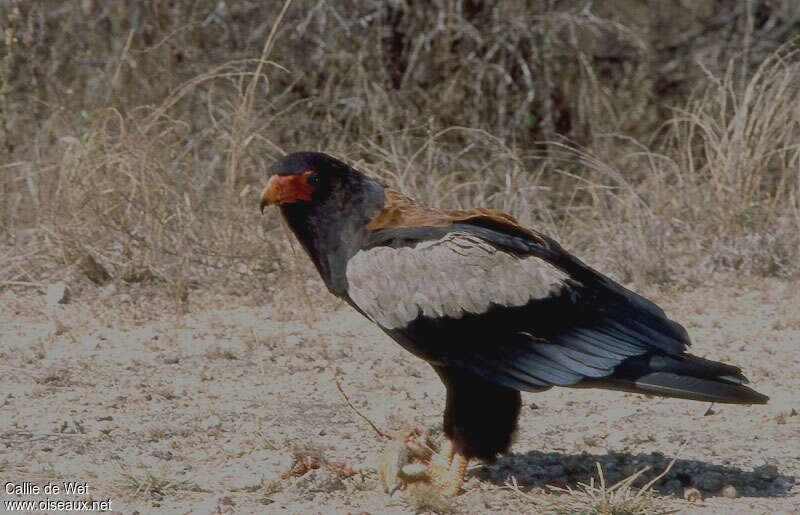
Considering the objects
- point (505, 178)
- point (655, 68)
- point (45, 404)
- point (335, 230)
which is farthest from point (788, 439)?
point (655, 68)

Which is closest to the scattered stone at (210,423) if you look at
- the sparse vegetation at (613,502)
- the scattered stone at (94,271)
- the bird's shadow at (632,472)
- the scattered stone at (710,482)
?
the bird's shadow at (632,472)

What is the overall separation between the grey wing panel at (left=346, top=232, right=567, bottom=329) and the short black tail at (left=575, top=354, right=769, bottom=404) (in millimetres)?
351

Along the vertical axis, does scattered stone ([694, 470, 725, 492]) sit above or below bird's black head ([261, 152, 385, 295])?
below

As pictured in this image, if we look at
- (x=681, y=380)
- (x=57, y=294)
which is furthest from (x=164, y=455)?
(x=57, y=294)

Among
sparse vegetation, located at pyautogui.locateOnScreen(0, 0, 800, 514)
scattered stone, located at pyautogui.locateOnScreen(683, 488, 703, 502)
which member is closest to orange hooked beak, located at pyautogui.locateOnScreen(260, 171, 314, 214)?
sparse vegetation, located at pyautogui.locateOnScreen(0, 0, 800, 514)

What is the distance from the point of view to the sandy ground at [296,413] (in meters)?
3.36

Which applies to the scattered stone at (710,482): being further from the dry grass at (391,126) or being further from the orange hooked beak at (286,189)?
the dry grass at (391,126)

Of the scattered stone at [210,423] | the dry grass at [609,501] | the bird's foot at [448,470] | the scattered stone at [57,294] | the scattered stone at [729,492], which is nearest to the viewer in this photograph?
the dry grass at [609,501]

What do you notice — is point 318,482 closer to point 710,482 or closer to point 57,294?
point 710,482

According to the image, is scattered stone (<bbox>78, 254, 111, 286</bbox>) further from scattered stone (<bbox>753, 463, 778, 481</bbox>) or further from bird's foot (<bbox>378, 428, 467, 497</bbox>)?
scattered stone (<bbox>753, 463, 778, 481</bbox>)

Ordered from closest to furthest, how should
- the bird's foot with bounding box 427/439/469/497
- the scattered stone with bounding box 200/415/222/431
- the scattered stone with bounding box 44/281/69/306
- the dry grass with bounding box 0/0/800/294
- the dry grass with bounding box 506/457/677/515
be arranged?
the dry grass with bounding box 506/457/677/515, the bird's foot with bounding box 427/439/469/497, the scattered stone with bounding box 200/415/222/431, the scattered stone with bounding box 44/281/69/306, the dry grass with bounding box 0/0/800/294

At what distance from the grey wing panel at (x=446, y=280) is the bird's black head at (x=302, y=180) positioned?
37cm

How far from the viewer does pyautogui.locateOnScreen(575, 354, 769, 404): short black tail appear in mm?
3096

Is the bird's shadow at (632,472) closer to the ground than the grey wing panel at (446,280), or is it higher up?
closer to the ground
